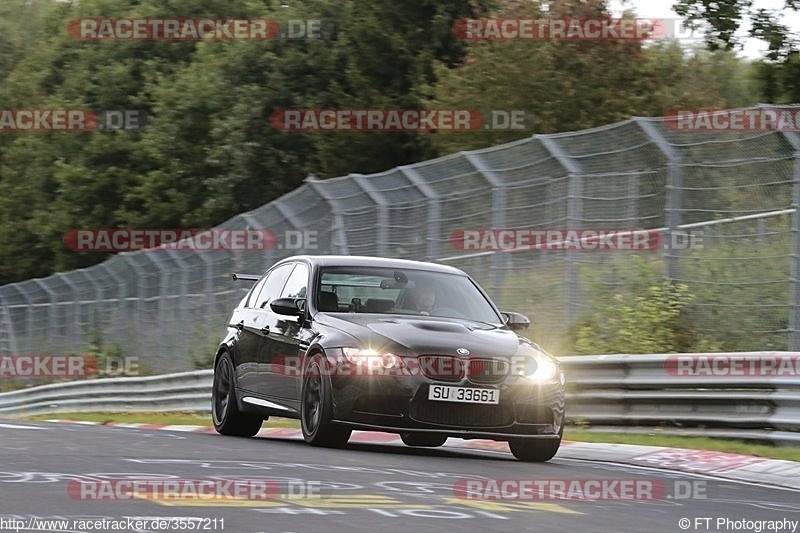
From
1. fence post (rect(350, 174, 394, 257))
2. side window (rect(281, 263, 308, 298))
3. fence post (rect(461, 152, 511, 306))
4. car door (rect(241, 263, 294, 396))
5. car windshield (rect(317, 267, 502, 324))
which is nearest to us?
car windshield (rect(317, 267, 502, 324))

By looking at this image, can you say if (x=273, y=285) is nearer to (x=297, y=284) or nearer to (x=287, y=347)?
(x=297, y=284)

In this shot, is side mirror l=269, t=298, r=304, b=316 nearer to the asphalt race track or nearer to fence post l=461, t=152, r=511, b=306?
the asphalt race track

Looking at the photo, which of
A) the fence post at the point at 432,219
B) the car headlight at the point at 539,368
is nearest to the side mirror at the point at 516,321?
the car headlight at the point at 539,368

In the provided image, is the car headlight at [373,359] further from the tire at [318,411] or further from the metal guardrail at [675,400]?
the metal guardrail at [675,400]

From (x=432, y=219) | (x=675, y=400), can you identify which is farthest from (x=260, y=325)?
(x=432, y=219)

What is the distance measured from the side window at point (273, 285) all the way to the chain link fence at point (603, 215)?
3.28 meters

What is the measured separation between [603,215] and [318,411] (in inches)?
199

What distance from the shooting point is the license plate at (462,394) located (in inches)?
442

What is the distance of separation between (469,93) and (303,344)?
25763 millimetres

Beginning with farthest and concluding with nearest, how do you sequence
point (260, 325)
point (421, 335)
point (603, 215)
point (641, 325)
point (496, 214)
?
point (496, 214), point (641, 325), point (603, 215), point (260, 325), point (421, 335)

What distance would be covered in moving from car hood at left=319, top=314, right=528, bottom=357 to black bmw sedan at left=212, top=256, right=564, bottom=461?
0.01 metres

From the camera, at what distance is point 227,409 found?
14.0m

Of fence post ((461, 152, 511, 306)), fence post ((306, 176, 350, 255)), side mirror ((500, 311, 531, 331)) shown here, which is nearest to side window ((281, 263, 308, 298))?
side mirror ((500, 311, 531, 331))

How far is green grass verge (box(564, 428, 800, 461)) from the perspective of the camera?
11906mm
